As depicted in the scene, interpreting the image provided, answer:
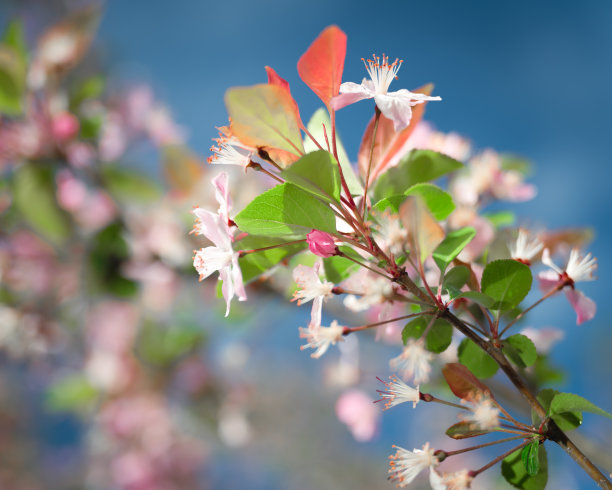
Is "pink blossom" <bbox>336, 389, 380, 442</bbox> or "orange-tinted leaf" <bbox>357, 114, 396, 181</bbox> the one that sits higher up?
"orange-tinted leaf" <bbox>357, 114, 396, 181</bbox>

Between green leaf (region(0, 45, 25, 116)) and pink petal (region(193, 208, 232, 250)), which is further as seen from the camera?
green leaf (region(0, 45, 25, 116))

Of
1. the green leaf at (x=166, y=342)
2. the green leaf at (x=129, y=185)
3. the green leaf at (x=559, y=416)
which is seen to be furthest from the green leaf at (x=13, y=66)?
the green leaf at (x=559, y=416)

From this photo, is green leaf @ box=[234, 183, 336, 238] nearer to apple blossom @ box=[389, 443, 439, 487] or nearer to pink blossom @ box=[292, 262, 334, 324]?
pink blossom @ box=[292, 262, 334, 324]

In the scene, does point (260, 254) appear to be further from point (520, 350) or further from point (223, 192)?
point (520, 350)

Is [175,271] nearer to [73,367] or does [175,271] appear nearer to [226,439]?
[226,439]

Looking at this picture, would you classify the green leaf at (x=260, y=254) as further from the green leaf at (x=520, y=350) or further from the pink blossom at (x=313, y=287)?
the green leaf at (x=520, y=350)

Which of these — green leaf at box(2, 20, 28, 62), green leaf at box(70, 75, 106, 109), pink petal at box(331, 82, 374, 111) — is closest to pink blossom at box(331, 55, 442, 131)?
pink petal at box(331, 82, 374, 111)

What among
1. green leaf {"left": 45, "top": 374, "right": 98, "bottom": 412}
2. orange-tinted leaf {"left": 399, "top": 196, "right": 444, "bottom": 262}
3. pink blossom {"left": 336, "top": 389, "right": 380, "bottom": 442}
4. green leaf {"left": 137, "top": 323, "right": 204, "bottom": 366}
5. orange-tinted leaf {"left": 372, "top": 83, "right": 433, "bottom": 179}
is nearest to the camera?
orange-tinted leaf {"left": 399, "top": 196, "right": 444, "bottom": 262}
